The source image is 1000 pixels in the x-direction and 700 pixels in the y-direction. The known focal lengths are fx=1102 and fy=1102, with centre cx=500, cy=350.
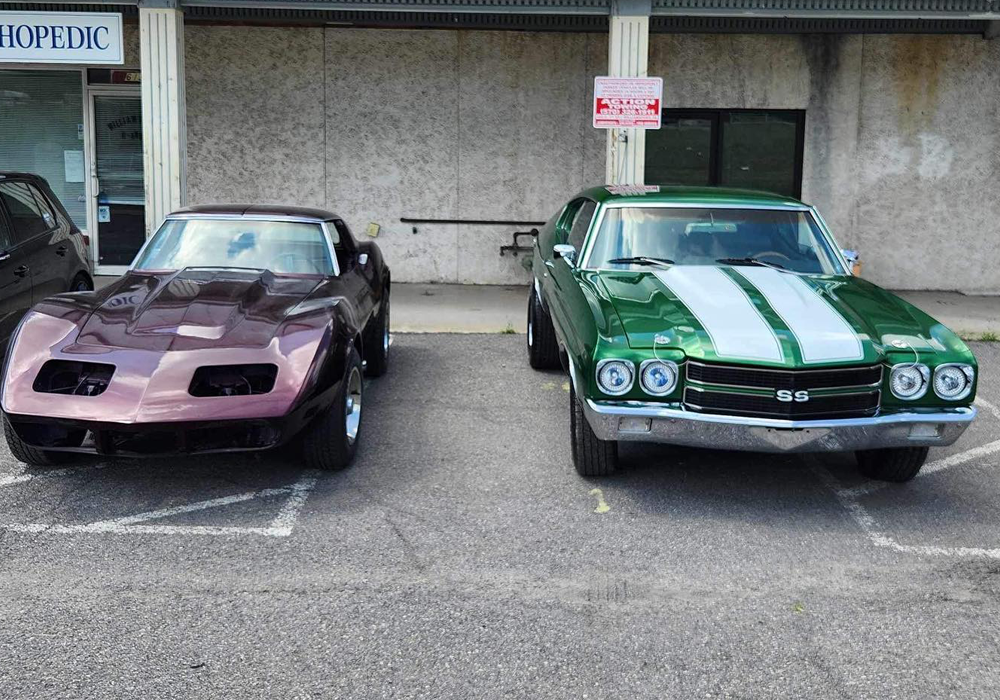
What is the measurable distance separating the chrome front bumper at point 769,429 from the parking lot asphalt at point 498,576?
378 millimetres

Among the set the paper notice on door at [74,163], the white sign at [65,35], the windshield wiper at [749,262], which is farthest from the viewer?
the paper notice on door at [74,163]

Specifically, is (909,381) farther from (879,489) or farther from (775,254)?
(775,254)

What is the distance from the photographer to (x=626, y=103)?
1010 cm

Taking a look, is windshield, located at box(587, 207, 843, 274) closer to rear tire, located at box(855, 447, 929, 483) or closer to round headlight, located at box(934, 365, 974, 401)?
rear tire, located at box(855, 447, 929, 483)

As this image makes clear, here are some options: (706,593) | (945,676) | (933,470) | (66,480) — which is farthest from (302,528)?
(933,470)

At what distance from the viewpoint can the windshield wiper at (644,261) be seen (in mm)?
6434

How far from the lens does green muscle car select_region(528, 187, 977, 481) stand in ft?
16.6

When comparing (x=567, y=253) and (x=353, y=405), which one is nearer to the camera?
(x=353, y=405)

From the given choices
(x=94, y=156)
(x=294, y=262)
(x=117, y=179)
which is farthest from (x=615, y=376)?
(x=94, y=156)

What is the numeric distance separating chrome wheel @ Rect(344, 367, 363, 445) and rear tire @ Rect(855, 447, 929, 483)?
2739 mm

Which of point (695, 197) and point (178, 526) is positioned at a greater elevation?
point (695, 197)

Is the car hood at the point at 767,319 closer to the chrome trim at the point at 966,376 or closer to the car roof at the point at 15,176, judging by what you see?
the chrome trim at the point at 966,376

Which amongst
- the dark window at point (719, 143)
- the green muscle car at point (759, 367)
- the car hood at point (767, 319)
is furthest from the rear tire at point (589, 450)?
the dark window at point (719, 143)

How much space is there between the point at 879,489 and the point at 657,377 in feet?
4.84
